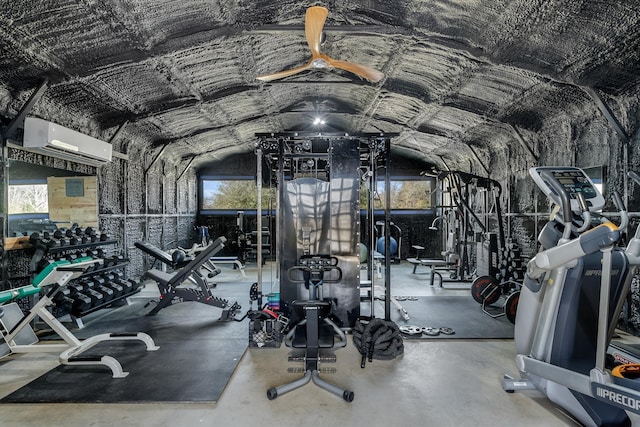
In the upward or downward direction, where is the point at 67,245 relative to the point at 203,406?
upward

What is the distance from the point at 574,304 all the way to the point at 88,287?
4847 mm

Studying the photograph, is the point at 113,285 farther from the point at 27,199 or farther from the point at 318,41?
the point at 27,199

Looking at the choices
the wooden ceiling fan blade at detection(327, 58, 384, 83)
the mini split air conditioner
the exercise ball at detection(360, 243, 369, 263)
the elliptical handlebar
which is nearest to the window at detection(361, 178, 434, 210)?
the exercise ball at detection(360, 243, 369, 263)

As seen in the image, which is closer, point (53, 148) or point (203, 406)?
point (203, 406)

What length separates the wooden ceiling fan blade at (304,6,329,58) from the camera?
2789 mm

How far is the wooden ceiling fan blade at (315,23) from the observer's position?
2.79 meters

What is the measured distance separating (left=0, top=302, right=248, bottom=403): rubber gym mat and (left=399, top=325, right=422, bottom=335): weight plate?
1.67m

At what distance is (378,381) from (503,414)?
883 mm

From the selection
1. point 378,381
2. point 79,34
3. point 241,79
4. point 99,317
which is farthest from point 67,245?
point 378,381

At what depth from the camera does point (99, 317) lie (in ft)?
15.5

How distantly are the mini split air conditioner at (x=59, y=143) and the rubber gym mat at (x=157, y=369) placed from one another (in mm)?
2036

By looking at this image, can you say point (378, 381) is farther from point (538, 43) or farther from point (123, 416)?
point (538, 43)

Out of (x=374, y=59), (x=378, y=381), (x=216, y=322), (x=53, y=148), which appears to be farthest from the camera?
(x=374, y=59)

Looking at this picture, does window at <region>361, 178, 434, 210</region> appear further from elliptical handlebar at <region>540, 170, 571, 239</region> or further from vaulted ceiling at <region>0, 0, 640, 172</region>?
elliptical handlebar at <region>540, 170, 571, 239</region>
